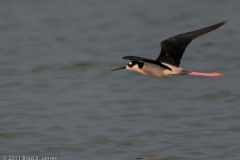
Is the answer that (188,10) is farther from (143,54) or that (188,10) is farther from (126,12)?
(143,54)

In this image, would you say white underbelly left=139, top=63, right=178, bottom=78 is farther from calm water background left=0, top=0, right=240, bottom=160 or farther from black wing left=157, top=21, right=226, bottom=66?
calm water background left=0, top=0, right=240, bottom=160

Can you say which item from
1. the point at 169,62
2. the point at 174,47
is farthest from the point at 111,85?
the point at 174,47

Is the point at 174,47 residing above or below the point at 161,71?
above

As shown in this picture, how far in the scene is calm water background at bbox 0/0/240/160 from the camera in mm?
9859

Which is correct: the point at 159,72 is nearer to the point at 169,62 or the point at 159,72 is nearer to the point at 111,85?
the point at 169,62

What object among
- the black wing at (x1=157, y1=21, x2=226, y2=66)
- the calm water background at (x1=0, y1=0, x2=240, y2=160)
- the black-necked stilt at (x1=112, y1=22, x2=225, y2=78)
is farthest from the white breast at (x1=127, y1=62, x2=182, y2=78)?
the calm water background at (x1=0, y1=0, x2=240, y2=160)

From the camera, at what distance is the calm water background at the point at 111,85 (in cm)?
986

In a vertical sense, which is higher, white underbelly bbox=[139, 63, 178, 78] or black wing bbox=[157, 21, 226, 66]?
black wing bbox=[157, 21, 226, 66]

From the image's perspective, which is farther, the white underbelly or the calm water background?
the calm water background

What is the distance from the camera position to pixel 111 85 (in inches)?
496

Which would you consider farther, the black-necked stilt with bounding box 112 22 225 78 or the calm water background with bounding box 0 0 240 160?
the calm water background with bounding box 0 0 240 160

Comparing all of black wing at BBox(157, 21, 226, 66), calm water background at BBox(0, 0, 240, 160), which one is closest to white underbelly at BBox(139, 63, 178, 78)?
black wing at BBox(157, 21, 226, 66)

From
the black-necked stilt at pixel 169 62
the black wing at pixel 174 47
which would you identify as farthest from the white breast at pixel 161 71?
the black wing at pixel 174 47

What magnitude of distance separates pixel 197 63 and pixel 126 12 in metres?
4.73
